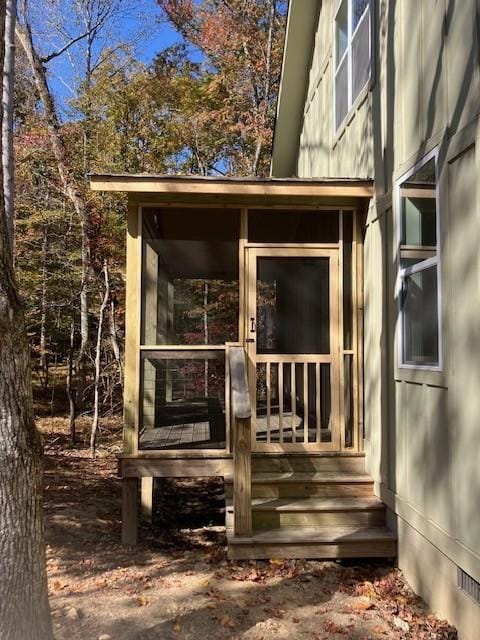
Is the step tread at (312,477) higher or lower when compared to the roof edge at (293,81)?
lower

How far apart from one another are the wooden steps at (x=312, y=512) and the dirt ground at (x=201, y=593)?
0.15 m

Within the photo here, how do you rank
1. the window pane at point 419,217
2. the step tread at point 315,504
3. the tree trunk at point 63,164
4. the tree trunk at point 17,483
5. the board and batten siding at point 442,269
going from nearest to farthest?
1. the tree trunk at point 17,483
2. the board and batten siding at point 442,269
3. the window pane at point 419,217
4. the step tread at point 315,504
5. the tree trunk at point 63,164

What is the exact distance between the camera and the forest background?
11.6 metres

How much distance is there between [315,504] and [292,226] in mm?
2676

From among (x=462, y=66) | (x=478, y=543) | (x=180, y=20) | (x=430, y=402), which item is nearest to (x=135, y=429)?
(x=430, y=402)

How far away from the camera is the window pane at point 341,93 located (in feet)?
21.9

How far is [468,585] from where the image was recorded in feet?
10.6

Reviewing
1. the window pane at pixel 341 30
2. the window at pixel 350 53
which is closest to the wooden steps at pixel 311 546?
the window at pixel 350 53

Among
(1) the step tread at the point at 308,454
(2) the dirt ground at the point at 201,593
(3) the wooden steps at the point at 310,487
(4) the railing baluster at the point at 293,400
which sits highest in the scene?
(4) the railing baluster at the point at 293,400

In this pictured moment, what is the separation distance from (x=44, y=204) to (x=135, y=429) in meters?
8.90

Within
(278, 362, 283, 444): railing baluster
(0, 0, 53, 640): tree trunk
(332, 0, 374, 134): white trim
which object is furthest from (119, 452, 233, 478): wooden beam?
(332, 0, 374, 134): white trim

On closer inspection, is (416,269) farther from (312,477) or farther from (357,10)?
(357,10)

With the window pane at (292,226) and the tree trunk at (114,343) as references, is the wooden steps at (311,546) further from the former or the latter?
the tree trunk at (114,343)

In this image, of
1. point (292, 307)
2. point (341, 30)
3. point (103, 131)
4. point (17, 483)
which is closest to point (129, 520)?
point (292, 307)
